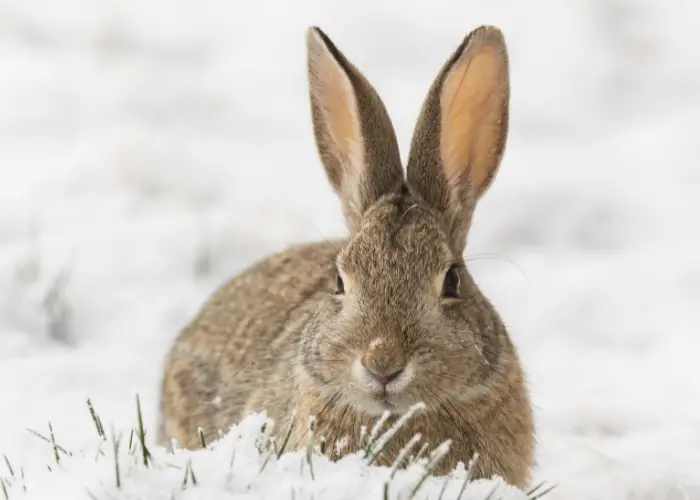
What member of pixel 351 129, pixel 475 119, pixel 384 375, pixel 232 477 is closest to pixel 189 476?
pixel 232 477

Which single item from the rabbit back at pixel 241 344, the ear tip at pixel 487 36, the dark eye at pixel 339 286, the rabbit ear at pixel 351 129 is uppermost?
the ear tip at pixel 487 36

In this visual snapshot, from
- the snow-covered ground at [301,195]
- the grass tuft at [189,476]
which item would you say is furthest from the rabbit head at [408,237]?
the grass tuft at [189,476]

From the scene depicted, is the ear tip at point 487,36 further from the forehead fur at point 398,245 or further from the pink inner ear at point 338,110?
the forehead fur at point 398,245

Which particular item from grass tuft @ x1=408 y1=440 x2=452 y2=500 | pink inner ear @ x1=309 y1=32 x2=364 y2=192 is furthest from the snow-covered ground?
grass tuft @ x1=408 y1=440 x2=452 y2=500

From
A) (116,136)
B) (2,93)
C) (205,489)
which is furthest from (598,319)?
(2,93)

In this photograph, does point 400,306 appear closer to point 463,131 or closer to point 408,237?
point 408,237

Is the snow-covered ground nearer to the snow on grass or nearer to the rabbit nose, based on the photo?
the rabbit nose

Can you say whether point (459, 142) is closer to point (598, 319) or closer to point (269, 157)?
point (598, 319)
